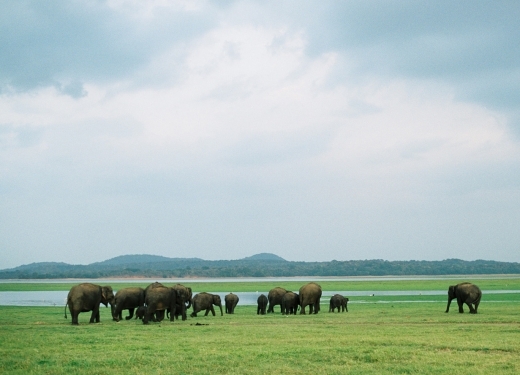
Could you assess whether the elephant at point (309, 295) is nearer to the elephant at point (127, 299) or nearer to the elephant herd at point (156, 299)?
the elephant herd at point (156, 299)

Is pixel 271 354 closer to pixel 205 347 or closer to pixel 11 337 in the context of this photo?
pixel 205 347

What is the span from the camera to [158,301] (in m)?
32.6

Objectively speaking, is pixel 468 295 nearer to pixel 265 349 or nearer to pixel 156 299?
pixel 156 299

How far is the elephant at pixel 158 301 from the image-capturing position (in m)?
32.3

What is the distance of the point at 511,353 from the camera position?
19.3 metres

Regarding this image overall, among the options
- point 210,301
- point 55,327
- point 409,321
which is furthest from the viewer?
point 210,301

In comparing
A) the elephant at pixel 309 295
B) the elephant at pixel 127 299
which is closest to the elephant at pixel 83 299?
the elephant at pixel 127 299

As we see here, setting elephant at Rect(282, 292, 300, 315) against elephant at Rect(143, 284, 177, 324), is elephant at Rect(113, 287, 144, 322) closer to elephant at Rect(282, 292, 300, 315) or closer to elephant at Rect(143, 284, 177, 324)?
elephant at Rect(143, 284, 177, 324)

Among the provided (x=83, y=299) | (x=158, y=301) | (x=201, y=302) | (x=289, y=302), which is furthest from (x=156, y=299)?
(x=289, y=302)

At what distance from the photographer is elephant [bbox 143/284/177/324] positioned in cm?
3228

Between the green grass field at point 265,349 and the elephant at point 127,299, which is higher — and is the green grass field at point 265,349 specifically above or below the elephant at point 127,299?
below

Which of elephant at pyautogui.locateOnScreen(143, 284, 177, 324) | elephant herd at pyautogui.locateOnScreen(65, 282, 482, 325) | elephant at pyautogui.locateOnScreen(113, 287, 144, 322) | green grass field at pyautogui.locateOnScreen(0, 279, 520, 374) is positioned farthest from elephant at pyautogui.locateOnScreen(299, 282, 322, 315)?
green grass field at pyautogui.locateOnScreen(0, 279, 520, 374)

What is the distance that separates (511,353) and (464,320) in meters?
13.5

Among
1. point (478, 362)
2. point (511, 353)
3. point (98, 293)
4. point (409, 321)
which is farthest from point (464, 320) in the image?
point (98, 293)
